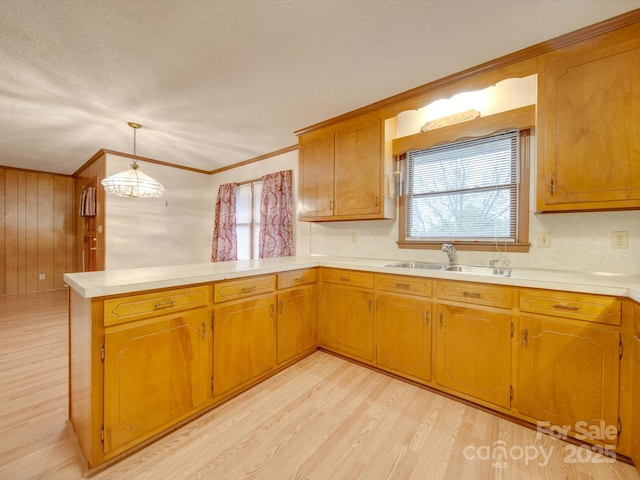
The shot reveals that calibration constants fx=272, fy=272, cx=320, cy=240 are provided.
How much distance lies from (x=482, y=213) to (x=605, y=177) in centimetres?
82

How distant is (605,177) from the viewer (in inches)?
64.5

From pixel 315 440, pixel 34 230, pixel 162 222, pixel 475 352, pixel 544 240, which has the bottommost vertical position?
pixel 315 440

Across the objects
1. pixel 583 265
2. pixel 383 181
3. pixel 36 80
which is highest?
pixel 36 80

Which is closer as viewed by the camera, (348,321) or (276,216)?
(348,321)

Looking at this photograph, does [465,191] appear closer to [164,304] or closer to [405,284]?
[405,284]

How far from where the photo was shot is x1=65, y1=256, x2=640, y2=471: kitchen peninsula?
1389mm

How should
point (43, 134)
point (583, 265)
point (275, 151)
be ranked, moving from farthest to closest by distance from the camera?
1. point (275, 151)
2. point (43, 134)
3. point (583, 265)

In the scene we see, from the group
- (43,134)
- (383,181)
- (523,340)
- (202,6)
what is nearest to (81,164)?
(43,134)

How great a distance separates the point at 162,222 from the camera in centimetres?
479

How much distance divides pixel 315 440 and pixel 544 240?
215 cm

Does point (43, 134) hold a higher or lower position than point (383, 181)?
higher

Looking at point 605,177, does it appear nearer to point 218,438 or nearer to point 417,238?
point 417,238

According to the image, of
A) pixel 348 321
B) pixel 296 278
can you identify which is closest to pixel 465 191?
pixel 348 321

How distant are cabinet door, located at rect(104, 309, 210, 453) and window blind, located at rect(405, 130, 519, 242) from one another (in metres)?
2.14
